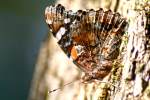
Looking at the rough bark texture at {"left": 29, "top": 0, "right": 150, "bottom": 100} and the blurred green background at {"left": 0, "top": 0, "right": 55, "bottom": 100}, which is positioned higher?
the blurred green background at {"left": 0, "top": 0, "right": 55, "bottom": 100}

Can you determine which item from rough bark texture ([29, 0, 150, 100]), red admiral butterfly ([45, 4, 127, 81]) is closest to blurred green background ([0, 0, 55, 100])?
rough bark texture ([29, 0, 150, 100])

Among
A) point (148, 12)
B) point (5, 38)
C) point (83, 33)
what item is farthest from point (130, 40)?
point (5, 38)

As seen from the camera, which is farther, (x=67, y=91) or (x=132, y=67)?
(x=67, y=91)

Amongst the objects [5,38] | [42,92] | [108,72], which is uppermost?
[5,38]

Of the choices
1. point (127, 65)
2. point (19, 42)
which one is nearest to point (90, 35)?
point (127, 65)

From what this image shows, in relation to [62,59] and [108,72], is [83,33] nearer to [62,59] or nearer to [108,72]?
[108,72]

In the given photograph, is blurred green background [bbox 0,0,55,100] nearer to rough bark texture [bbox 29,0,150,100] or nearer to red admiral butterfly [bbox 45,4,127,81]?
rough bark texture [bbox 29,0,150,100]
